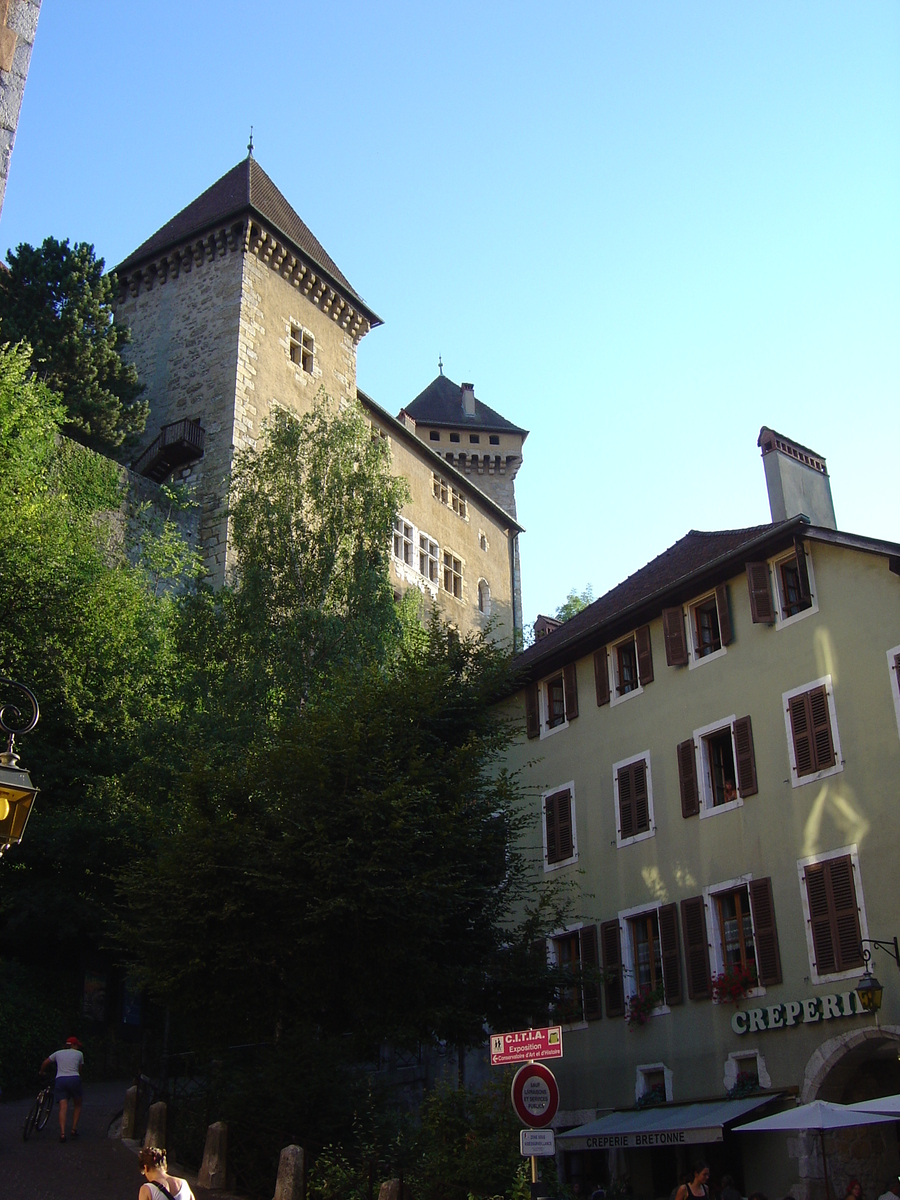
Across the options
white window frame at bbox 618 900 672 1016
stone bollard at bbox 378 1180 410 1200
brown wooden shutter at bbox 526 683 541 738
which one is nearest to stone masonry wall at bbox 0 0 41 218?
stone bollard at bbox 378 1180 410 1200

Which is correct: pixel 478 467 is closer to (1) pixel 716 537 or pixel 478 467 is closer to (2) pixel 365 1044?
(1) pixel 716 537

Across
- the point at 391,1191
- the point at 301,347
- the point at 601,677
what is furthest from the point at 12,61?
the point at 301,347

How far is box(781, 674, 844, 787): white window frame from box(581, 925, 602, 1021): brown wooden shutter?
4.42m

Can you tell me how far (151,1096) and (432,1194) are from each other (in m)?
5.78

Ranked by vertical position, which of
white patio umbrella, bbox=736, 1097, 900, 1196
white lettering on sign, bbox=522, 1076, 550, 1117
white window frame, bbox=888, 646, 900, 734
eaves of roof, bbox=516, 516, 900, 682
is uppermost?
eaves of roof, bbox=516, 516, 900, 682

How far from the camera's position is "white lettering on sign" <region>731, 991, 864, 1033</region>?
16.1 meters

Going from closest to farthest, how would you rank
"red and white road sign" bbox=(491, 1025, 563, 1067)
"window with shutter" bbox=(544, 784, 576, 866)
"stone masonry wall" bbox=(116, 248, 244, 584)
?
"red and white road sign" bbox=(491, 1025, 563, 1067), "window with shutter" bbox=(544, 784, 576, 866), "stone masonry wall" bbox=(116, 248, 244, 584)

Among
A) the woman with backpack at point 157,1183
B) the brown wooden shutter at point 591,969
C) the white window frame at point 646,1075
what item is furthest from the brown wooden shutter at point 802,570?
the woman with backpack at point 157,1183

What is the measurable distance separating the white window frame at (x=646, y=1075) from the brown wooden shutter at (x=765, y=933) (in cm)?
241

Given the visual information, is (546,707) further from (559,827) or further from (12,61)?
(12,61)

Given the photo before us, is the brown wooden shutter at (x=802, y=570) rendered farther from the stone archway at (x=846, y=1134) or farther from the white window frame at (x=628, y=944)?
the stone archway at (x=846, y=1134)

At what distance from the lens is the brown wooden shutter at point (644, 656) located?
70.1ft

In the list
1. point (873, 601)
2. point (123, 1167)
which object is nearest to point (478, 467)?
point (873, 601)

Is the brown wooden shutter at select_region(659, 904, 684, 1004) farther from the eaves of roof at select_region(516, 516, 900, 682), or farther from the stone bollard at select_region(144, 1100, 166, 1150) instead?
the stone bollard at select_region(144, 1100, 166, 1150)
